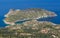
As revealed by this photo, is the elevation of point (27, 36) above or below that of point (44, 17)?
below

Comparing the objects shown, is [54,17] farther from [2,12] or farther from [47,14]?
[2,12]

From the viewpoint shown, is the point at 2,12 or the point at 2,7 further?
the point at 2,7

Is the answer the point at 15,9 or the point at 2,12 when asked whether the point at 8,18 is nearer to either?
the point at 2,12

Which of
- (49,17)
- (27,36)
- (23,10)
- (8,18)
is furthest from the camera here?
(23,10)

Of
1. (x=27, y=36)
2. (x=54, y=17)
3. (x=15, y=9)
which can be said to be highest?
(x=15, y=9)

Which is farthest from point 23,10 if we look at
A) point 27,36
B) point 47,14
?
point 27,36

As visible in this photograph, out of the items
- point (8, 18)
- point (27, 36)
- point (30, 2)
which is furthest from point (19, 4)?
point (27, 36)

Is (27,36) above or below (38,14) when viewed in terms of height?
below

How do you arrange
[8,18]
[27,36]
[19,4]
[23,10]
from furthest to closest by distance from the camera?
[19,4]
[23,10]
[8,18]
[27,36]

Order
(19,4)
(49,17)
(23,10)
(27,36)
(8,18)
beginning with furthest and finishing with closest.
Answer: (19,4), (23,10), (49,17), (8,18), (27,36)
